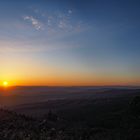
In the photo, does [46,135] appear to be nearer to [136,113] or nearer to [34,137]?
[34,137]

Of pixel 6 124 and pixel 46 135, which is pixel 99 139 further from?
pixel 6 124

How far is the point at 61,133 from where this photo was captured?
1590 centimetres

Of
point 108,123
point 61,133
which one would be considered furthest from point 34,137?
point 108,123

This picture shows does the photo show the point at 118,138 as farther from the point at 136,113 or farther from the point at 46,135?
the point at 136,113

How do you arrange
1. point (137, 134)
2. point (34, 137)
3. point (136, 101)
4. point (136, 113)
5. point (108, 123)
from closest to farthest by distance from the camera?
1. point (34, 137)
2. point (137, 134)
3. point (108, 123)
4. point (136, 113)
5. point (136, 101)

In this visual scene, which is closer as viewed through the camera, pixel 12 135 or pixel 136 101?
pixel 12 135

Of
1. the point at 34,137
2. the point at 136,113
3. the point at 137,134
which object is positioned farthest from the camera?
the point at 136,113

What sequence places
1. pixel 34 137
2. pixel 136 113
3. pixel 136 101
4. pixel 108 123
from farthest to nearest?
pixel 136 101 → pixel 136 113 → pixel 108 123 → pixel 34 137

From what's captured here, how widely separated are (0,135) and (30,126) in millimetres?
2239

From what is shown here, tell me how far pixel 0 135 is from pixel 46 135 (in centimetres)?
276

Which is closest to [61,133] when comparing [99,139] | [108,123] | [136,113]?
[99,139]

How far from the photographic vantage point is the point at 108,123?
26.4 meters

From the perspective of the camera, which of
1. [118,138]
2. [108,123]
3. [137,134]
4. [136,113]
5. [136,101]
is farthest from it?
[136,101]

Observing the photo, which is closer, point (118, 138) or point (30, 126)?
point (118, 138)
